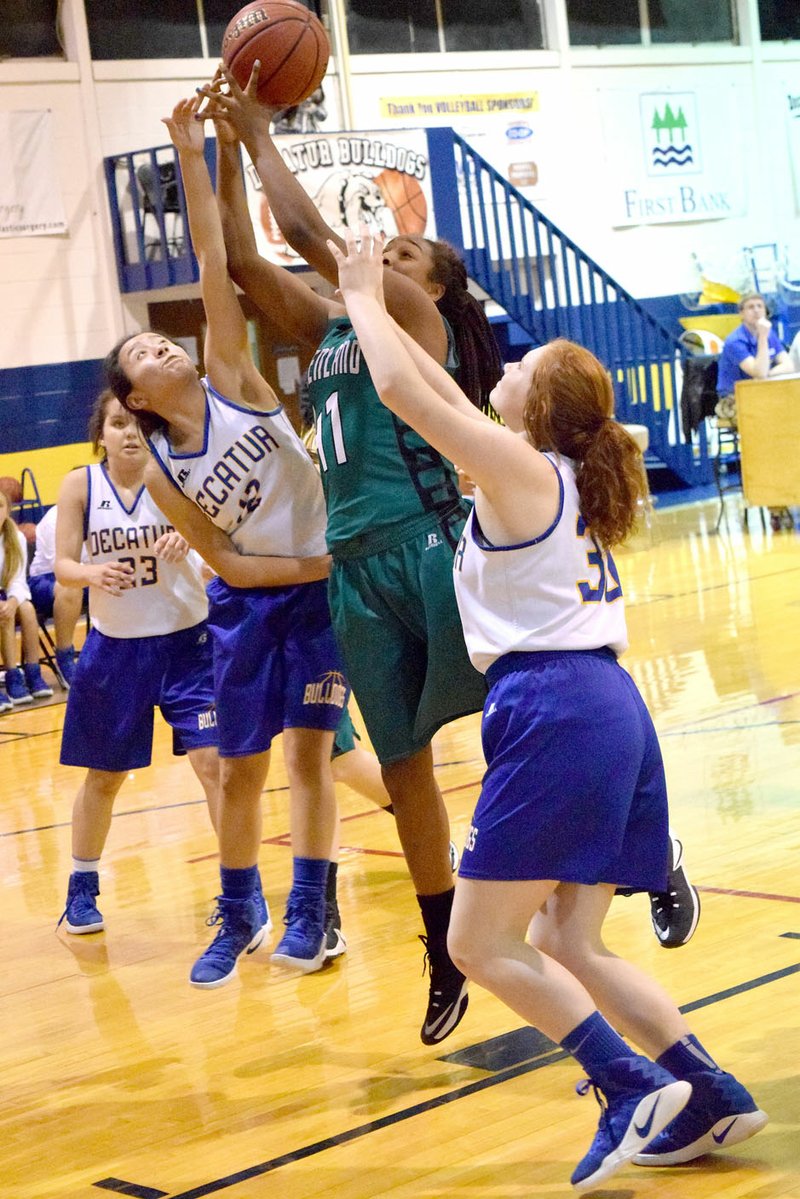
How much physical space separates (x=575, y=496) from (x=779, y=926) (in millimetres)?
1689

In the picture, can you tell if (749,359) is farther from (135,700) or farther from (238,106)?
(238,106)

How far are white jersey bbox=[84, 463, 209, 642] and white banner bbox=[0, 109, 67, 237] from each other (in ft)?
29.3

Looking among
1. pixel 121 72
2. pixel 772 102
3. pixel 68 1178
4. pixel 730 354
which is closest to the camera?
pixel 68 1178

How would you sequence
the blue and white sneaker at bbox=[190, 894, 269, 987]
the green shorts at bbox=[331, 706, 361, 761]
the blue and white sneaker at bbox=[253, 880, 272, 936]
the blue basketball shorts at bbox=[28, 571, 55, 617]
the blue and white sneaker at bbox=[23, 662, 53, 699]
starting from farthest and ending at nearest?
the blue basketball shorts at bbox=[28, 571, 55, 617] < the blue and white sneaker at bbox=[23, 662, 53, 699] < the green shorts at bbox=[331, 706, 361, 761] < the blue and white sneaker at bbox=[253, 880, 272, 936] < the blue and white sneaker at bbox=[190, 894, 269, 987]

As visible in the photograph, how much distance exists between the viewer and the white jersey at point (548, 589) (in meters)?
2.58

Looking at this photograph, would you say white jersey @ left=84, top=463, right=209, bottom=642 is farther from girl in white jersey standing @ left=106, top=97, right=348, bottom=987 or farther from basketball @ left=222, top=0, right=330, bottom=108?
basketball @ left=222, top=0, right=330, bottom=108

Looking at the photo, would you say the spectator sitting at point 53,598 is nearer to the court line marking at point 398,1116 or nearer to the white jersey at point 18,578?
the white jersey at point 18,578

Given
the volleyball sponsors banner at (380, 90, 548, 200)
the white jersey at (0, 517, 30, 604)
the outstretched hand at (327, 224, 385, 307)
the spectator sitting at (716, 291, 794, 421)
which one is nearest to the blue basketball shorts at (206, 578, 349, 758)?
the outstretched hand at (327, 224, 385, 307)

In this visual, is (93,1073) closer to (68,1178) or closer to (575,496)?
(68,1178)

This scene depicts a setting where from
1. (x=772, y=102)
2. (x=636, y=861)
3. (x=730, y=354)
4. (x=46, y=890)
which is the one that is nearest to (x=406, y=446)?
(x=636, y=861)

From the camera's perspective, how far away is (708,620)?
881 centimetres

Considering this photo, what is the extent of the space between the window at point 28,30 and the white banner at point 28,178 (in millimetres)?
577

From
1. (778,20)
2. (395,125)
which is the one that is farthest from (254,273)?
(778,20)

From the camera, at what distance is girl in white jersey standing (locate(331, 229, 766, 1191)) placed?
2.53 meters
